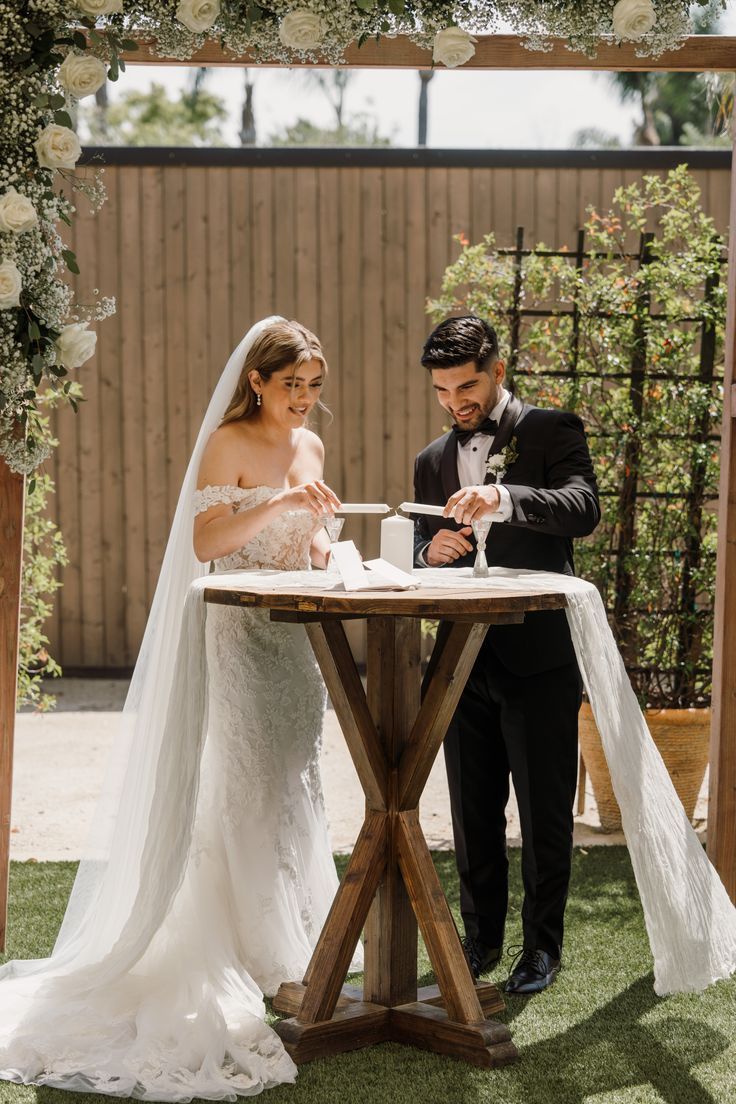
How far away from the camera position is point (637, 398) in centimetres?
536

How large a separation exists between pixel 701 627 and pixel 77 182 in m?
3.15

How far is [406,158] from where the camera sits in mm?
8008

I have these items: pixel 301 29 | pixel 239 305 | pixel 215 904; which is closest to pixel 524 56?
pixel 301 29

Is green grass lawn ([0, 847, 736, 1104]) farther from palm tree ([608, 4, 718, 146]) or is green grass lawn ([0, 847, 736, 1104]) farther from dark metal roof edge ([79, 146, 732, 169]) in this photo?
palm tree ([608, 4, 718, 146])

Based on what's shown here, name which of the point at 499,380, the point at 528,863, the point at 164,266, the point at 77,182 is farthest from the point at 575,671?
the point at 164,266

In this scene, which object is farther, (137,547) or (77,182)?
(137,547)

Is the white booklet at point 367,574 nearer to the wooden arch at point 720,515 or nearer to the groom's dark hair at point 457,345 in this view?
the groom's dark hair at point 457,345

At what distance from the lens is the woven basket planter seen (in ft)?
16.9

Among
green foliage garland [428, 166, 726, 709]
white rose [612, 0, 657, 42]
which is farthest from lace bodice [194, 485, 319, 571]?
green foliage garland [428, 166, 726, 709]

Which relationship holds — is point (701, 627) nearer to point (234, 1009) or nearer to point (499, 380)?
point (499, 380)

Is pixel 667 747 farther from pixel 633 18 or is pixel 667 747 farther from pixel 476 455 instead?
pixel 633 18

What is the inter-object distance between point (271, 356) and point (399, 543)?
773 millimetres

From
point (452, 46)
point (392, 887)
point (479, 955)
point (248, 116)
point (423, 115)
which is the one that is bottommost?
point (479, 955)

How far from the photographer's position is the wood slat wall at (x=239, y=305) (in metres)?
8.06
